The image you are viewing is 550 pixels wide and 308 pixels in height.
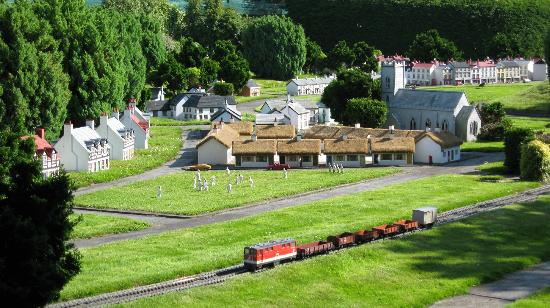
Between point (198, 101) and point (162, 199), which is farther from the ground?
point (198, 101)

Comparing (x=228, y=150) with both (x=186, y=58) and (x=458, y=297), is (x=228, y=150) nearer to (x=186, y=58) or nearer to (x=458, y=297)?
(x=458, y=297)

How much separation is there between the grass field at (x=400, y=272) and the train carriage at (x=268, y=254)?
2.28ft

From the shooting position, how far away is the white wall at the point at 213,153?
8775 cm

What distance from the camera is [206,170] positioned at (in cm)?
8438

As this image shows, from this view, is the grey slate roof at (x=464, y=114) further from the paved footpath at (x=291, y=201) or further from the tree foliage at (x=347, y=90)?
the tree foliage at (x=347, y=90)

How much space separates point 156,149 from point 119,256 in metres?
45.4

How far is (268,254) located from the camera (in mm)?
46438

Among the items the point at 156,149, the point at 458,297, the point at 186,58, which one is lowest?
the point at 458,297

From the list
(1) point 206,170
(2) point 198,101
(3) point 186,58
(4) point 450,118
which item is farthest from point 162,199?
(3) point 186,58

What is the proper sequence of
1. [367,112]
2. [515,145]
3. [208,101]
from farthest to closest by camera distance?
[208,101] → [367,112] → [515,145]

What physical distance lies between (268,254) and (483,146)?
183 feet

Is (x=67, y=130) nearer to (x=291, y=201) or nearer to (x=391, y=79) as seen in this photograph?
(x=291, y=201)

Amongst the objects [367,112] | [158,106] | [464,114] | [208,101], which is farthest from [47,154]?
[158,106]

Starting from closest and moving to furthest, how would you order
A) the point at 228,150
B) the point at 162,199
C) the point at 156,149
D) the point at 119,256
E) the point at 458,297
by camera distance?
the point at 458,297, the point at 119,256, the point at 162,199, the point at 228,150, the point at 156,149
